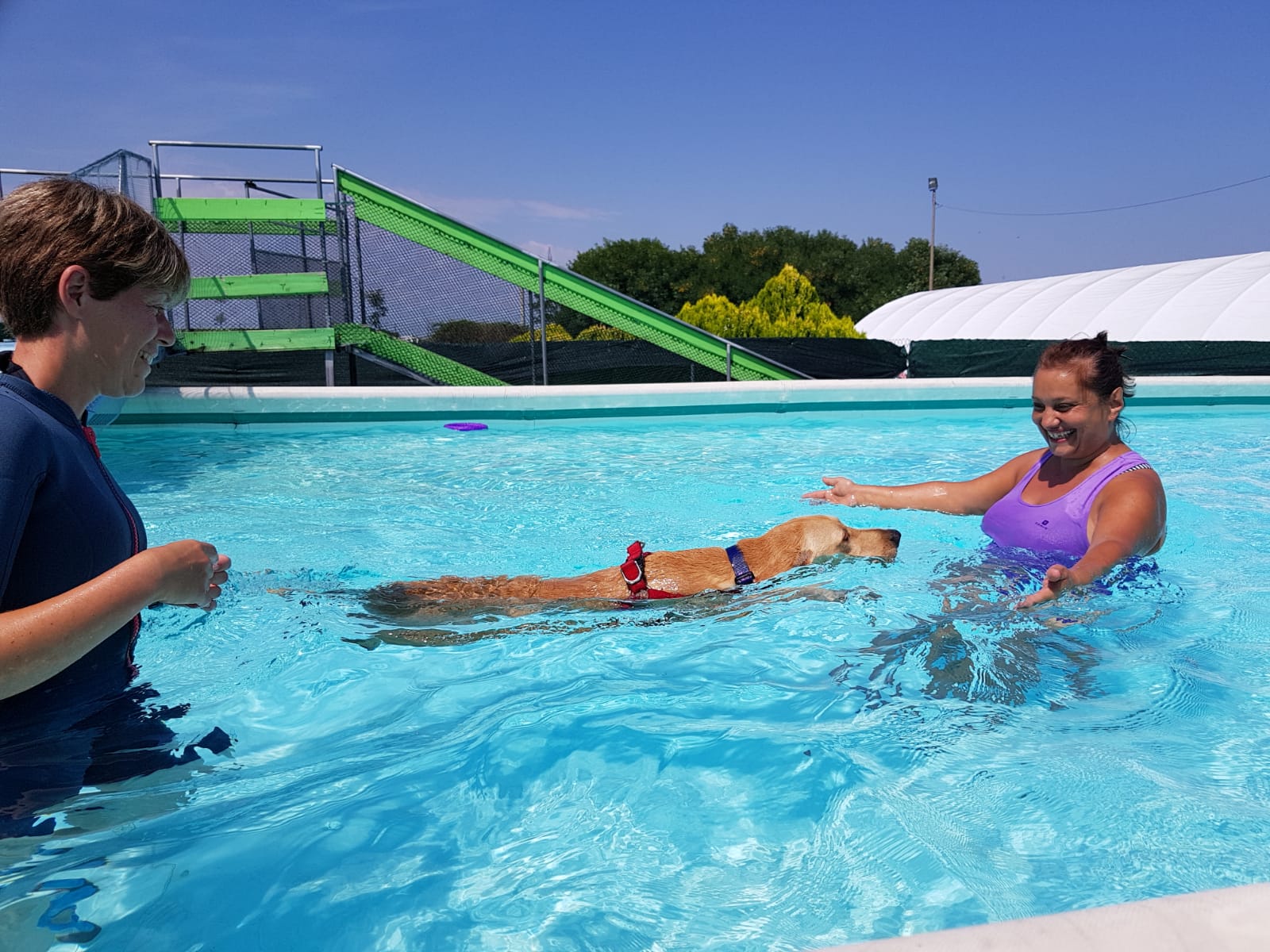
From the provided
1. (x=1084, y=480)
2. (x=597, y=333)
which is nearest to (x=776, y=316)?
(x=597, y=333)

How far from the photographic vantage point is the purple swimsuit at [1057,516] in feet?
11.3

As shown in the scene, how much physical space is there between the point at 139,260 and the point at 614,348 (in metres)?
10.4

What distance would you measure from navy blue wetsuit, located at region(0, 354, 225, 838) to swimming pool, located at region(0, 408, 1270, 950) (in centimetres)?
10

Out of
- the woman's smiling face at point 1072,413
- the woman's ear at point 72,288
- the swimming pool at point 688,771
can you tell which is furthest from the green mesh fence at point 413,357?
the woman's ear at point 72,288

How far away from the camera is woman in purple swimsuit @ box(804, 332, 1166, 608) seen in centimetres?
324

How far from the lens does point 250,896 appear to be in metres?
1.82

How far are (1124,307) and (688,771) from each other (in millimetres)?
21902

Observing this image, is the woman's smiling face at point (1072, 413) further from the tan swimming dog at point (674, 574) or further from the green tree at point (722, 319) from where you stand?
the green tree at point (722, 319)

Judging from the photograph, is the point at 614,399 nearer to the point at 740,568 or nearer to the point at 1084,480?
the point at 740,568

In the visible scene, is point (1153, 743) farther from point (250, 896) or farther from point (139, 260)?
point (139, 260)

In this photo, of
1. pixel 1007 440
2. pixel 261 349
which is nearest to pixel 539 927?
pixel 1007 440

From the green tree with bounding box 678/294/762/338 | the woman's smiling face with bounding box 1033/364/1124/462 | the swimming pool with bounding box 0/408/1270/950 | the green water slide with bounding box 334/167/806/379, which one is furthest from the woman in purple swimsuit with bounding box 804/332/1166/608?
the green tree with bounding box 678/294/762/338

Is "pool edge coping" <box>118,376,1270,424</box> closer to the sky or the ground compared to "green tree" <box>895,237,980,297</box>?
closer to the ground

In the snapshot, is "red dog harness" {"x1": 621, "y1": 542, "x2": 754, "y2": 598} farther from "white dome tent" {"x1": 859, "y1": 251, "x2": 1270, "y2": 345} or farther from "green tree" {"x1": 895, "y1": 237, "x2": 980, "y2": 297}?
"green tree" {"x1": 895, "y1": 237, "x2": 980, "y2": 297}
